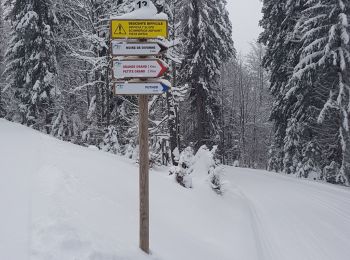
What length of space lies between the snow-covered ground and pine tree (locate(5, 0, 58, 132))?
403 inches

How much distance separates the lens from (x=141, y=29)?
586 centimetres

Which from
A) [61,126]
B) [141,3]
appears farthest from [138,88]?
[61,126]

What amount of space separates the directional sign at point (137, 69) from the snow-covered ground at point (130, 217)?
224 centimetres

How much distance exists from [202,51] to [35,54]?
31.7ft

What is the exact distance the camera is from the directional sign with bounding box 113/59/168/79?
5.86m

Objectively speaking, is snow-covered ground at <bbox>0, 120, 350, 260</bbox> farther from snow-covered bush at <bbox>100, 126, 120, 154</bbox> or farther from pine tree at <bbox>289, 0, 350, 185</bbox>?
snow-covered bush at <bbox>100, 126, 120, 154</bbox>

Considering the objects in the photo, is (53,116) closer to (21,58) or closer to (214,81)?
(21,58)

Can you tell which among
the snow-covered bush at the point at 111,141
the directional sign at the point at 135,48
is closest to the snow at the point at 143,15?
the directional sign at the point at 135,48

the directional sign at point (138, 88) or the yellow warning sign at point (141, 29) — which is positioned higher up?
the yellow warning sign at point (141, 29)

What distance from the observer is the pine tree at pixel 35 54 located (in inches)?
906

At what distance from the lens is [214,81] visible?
83.5 feet

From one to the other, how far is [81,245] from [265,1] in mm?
24706

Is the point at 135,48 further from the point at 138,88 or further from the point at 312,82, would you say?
the point at 312,82

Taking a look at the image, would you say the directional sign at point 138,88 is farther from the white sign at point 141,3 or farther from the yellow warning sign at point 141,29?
the white sign at point 141,3
